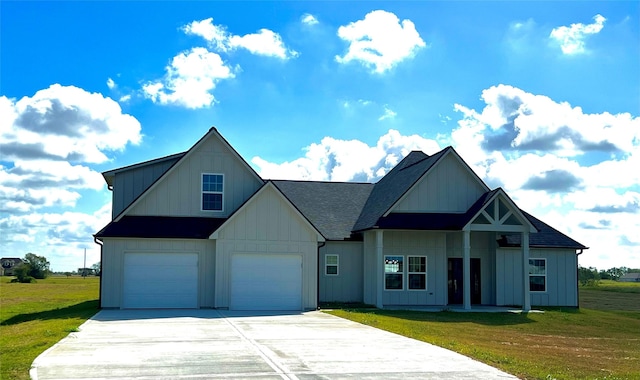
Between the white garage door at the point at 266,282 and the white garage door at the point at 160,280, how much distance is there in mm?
1623

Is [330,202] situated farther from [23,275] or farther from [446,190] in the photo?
[23,275]

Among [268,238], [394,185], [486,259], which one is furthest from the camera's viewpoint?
[394,185]

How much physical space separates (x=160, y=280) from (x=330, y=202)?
11.0m

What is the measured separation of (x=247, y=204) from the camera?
25609mm

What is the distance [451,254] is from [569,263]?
6.00 meters

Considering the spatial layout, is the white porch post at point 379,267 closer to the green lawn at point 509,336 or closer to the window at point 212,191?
the green lawn at point 509,336

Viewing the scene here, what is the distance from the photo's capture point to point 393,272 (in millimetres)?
29531

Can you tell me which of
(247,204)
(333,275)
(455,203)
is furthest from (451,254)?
(247,204)

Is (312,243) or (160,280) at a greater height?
(312,243)

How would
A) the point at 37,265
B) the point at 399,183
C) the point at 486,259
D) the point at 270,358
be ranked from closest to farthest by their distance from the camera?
the point at 270,358
the point at 486,259
the point at 399,183
the point at 37,265

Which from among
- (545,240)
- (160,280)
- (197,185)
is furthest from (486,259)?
(160,280)

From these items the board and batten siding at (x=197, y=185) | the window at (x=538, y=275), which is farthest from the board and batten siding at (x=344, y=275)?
the window at (x=538, y=275)

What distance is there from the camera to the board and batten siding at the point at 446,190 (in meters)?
29.0

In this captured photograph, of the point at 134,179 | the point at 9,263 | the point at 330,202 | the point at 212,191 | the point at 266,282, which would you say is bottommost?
the point at 9,263
